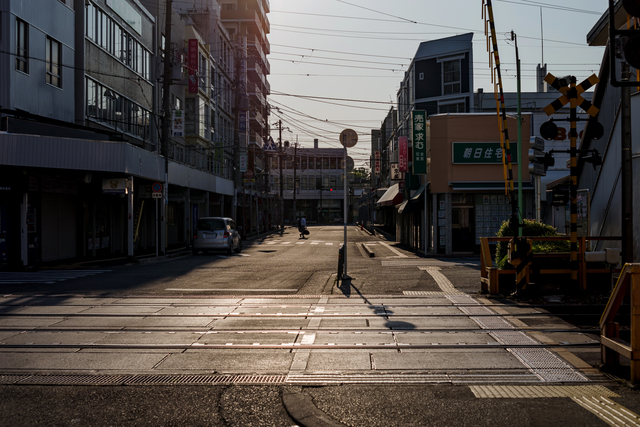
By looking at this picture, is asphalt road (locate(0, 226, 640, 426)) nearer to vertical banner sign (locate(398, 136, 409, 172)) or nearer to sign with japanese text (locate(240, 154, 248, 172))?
vertical banner sign (locate(398, 136, 409, 172))

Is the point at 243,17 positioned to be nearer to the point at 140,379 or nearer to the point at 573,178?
the point at 573,178

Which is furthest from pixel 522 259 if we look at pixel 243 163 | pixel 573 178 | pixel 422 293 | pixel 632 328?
pixel 243 163

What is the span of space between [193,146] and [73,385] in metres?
36.2

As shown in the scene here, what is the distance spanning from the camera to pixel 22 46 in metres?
19.3

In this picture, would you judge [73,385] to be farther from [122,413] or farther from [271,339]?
[271,339]

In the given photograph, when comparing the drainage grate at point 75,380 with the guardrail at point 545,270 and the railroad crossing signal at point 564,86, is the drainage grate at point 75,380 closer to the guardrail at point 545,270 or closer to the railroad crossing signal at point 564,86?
the guardrail at point 545,270

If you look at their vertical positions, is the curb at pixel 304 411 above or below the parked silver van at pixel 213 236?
below

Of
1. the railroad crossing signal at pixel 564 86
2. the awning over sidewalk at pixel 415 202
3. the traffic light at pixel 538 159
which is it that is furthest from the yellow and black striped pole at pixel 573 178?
the awning over sidewalk at pixel 415 202

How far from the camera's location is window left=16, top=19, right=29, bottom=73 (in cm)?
1903

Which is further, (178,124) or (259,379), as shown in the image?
(178,124)

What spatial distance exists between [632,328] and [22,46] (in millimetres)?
20311

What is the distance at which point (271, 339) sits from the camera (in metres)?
7.73

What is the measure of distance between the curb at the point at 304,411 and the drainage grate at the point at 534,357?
8.09 feet

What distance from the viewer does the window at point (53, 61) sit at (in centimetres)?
2091
